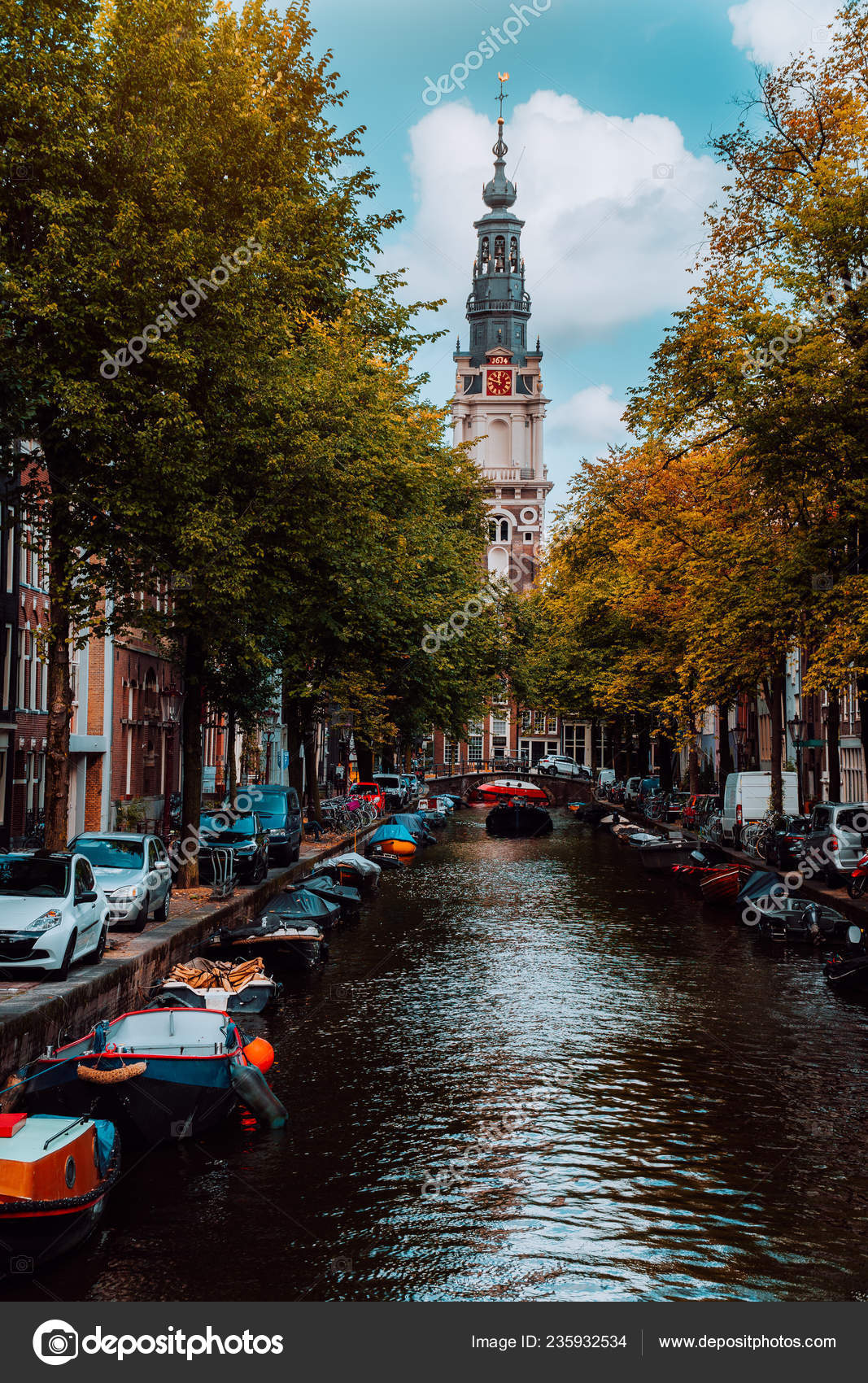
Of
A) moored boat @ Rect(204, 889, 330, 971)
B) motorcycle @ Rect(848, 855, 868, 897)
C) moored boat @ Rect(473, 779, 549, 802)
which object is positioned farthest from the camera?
moored boat @ Rect(473, 779, 549, 802)

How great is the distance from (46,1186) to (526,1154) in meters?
5.43

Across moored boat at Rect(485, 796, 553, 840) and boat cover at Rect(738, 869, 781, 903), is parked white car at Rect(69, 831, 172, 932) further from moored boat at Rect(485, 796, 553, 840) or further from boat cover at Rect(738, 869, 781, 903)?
moored boat at Rect(485, 796, 553, 840)

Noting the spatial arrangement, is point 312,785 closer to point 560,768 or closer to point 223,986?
point 223,986

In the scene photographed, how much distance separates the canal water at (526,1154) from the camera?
11273 mm

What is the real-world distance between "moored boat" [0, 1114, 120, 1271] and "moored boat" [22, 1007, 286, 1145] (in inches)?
67.2

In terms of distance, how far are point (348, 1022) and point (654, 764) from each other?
248 ft

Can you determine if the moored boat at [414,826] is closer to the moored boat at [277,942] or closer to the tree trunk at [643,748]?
the tree trunk at [643,748]

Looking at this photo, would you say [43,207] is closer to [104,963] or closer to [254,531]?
[254,531]

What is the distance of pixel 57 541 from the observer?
24.0 m

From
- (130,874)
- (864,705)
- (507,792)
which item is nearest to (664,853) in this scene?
(864,705)

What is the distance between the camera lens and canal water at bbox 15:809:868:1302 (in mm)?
11273

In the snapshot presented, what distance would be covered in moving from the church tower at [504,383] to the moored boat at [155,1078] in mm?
120057
